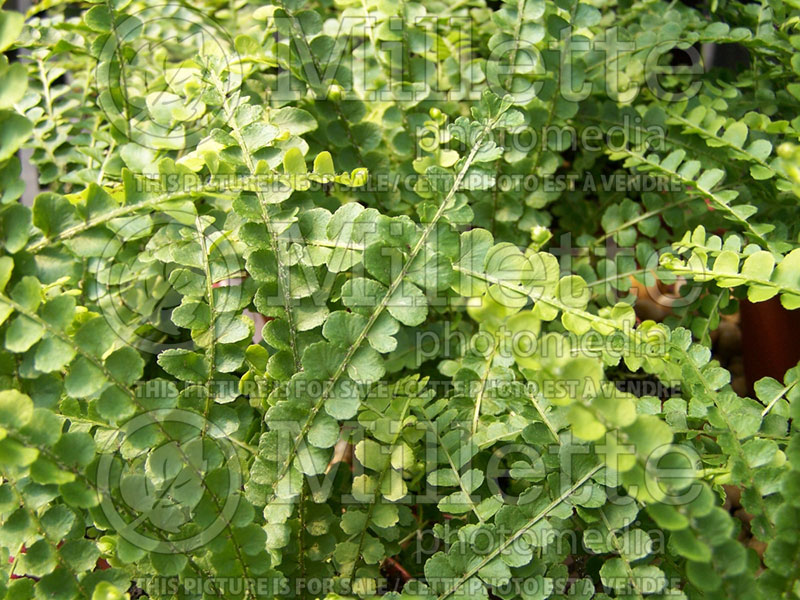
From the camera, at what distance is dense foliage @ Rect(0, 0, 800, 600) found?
0.65 m

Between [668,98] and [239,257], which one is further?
[668,98]

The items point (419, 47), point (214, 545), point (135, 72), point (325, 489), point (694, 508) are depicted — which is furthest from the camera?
point (135, 72)

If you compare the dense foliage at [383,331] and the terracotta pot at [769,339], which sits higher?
the dense foliage at [383,331]

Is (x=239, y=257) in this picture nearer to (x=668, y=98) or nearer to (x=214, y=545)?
(x=214, y=545)

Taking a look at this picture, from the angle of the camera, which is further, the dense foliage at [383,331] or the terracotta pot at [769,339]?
the terracotta pot at [769,339]

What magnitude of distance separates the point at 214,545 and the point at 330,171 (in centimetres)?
43

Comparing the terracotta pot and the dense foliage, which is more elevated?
the dense foliage

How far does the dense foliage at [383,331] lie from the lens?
0.65 m

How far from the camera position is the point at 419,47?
1.07 metres

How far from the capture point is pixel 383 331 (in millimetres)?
730

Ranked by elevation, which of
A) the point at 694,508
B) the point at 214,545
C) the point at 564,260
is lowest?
the point at 564,260

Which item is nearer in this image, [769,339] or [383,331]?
[383,331]

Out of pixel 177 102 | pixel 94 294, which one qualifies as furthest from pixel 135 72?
pixel 94 294

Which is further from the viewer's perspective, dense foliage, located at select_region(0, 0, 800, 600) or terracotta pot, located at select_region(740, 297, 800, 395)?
terracotta pot, located at select_region(740, 297, 800, 395)
